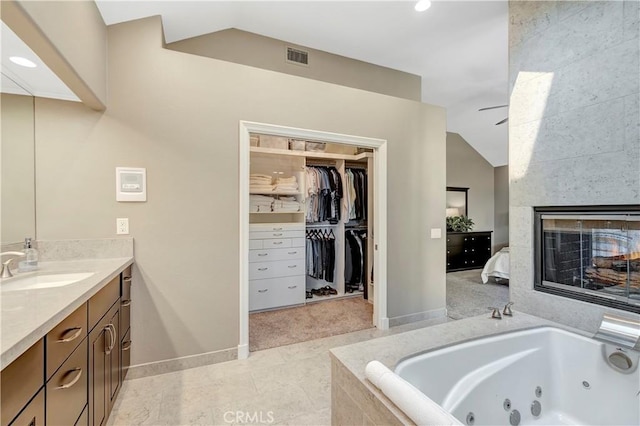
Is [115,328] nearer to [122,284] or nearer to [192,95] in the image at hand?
[122,284]

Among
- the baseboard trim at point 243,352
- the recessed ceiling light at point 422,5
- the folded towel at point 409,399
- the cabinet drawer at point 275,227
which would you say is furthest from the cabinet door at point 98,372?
the recessed ceiling light at point 422,5

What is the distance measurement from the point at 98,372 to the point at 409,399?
153 centimetres

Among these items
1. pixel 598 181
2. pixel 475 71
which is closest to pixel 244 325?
pixel 598 181

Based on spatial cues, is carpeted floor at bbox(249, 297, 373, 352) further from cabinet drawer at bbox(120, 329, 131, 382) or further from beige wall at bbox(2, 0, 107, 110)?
beige wall at bbox(2, 0, 107, 110)

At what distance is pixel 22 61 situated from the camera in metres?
1.48

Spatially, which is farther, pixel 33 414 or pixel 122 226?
pixel 122 226

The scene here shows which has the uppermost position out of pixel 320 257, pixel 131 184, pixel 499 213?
pixel 131 184

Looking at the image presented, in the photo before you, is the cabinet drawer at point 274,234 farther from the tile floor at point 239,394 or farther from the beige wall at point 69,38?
the beige wall at point 69,38

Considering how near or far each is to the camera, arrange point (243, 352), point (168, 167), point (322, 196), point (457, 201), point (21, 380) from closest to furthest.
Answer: point (21, 380)
point (168, 167)
point (243, 352)
point (322, 196)
point (457, 201)

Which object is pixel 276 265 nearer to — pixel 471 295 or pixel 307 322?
pixel 307 322

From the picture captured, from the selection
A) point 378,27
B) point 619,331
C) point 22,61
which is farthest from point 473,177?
point 22,61

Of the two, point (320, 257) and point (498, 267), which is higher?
point (320, 257)

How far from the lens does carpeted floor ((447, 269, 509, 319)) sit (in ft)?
11.7

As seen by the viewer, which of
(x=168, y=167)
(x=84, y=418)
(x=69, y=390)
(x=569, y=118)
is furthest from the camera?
(x=168, y=167)
